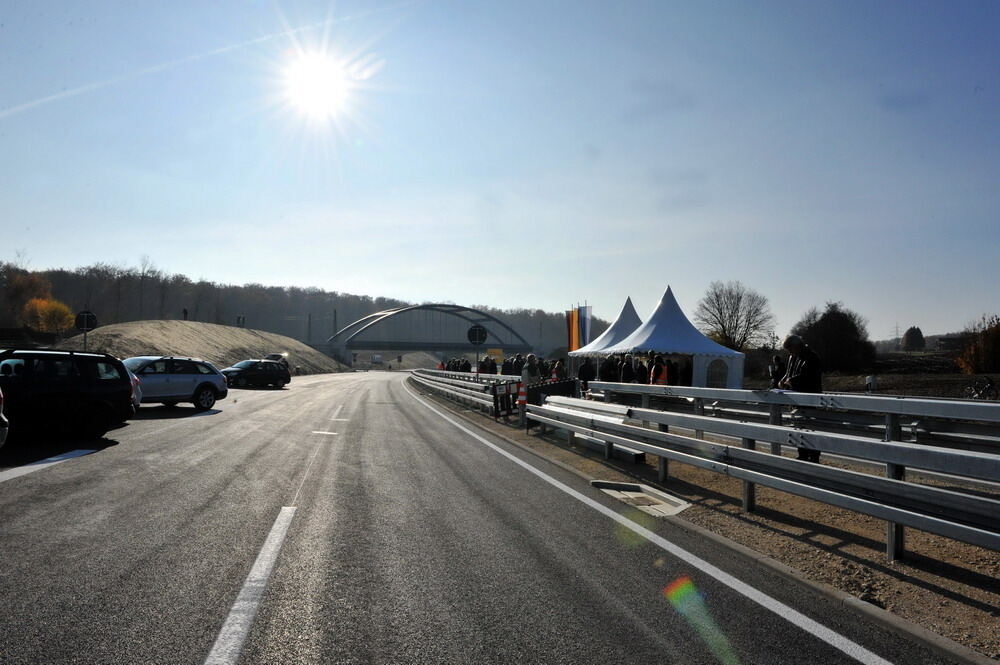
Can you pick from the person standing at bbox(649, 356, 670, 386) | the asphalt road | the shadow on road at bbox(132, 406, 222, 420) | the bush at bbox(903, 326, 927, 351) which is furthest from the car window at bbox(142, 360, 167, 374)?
the bush at bbox(903, 326, 927, 351)

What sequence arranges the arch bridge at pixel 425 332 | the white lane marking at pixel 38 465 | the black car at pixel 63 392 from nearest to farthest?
the white lane marking at pixel 38 465 → the black car at pixel 63 392 → the arch bridge at pixel 425 332

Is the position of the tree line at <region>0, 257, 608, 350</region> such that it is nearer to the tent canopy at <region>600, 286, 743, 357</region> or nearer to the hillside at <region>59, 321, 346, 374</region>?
the hillside at <region>59, 321, 346, 374</region>

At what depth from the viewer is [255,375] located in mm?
37312

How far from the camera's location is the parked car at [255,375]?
37.0 meters

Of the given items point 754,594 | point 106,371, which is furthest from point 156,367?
point 754,594

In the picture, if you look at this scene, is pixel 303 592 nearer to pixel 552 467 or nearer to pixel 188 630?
pixel 188 630

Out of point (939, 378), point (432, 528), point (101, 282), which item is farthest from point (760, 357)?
point (101, 282)

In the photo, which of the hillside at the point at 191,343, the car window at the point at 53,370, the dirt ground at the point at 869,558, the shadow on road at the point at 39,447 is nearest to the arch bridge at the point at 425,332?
the hillside at the point at 191,343

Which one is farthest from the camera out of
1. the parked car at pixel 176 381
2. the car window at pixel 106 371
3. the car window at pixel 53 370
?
the parked car at pixel 176 381

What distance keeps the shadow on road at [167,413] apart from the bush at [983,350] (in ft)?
110

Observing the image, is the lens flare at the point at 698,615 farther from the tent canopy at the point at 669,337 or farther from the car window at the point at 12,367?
the tent canopy at the point at 669,337

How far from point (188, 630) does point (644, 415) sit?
6561mm

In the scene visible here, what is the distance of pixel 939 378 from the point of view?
2659 centimetres

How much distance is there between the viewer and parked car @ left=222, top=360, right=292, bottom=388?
1455 inches
